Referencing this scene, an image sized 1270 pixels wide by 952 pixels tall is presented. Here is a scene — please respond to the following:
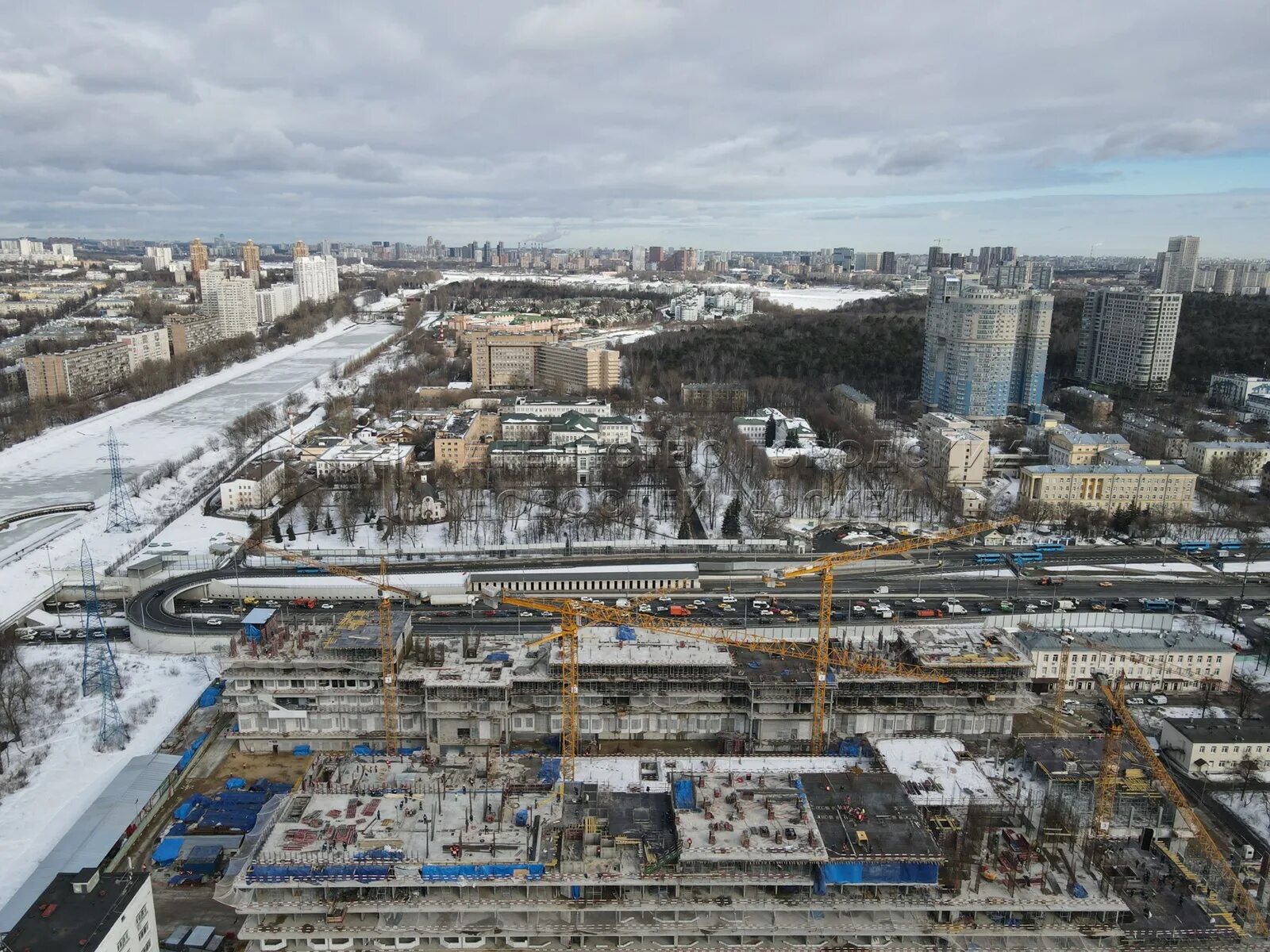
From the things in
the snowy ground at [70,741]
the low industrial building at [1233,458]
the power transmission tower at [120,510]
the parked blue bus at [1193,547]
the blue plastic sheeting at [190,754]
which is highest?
the low industrial building at [1233,458]

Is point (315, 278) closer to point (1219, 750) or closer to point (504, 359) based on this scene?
point (504, 359)

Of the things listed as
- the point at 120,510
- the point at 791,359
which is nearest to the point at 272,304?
the point at 791,359

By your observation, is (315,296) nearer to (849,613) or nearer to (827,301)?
(827,301)

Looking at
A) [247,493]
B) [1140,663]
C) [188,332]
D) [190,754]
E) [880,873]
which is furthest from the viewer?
[188,332]

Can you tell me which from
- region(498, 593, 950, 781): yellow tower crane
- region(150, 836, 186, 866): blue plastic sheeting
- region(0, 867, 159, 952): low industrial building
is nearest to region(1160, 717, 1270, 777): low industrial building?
region(498, 593, 950, 781): yellow tower crane

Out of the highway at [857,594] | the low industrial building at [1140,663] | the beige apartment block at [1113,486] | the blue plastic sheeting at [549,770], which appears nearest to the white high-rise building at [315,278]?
the highway at [857,594]

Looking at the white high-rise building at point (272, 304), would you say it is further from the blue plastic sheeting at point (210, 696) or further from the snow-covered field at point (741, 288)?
the blue plastic sheeting at point (210, 696)

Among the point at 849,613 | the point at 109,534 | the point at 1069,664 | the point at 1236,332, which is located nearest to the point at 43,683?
the point at 109,534
